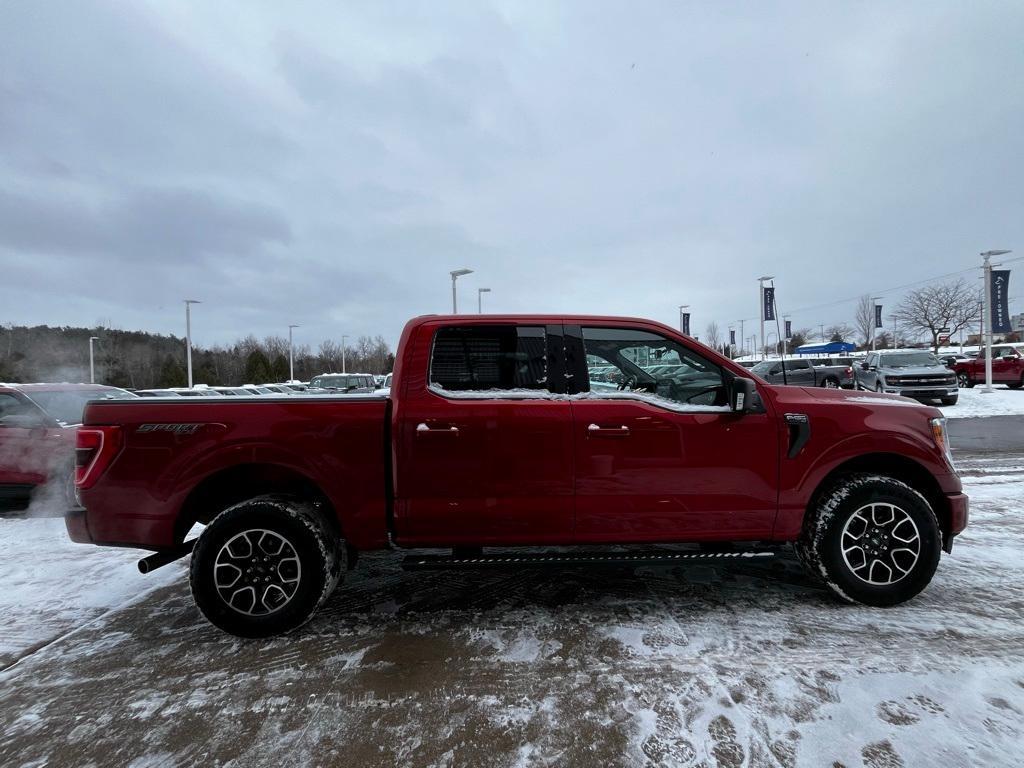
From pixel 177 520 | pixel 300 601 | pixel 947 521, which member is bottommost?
pixel 300 601

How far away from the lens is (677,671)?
9.02ft

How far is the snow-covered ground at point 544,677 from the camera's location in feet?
7.45

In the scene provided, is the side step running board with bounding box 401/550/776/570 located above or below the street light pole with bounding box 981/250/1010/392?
below

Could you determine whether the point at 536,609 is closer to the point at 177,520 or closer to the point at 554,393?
the point at 554,393

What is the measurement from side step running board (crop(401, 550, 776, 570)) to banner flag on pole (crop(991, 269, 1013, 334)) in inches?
1020

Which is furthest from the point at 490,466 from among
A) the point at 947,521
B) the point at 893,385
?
the point at 893,385

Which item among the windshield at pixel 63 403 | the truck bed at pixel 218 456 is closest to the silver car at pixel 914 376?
the truck bed at pixel 218 456

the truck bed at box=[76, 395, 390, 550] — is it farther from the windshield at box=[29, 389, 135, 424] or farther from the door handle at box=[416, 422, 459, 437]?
the windshield at box=[29, 389, 135, 424]

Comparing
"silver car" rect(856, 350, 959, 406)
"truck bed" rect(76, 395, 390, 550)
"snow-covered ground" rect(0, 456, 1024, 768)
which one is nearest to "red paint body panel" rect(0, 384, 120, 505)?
"snow-covered ground" rect(0, 456, 1024, 768)

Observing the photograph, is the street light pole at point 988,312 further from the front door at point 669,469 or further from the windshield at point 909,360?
the front door at point 669,469

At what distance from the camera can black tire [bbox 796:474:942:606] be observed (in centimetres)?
336

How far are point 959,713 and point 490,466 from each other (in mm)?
2515

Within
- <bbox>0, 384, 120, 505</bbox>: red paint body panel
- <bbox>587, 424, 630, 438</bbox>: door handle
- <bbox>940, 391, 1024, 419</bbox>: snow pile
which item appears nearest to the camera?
<bbox>587, 424, 630, 438</bbox>: door handle

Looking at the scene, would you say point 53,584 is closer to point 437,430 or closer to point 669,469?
point 437,430
